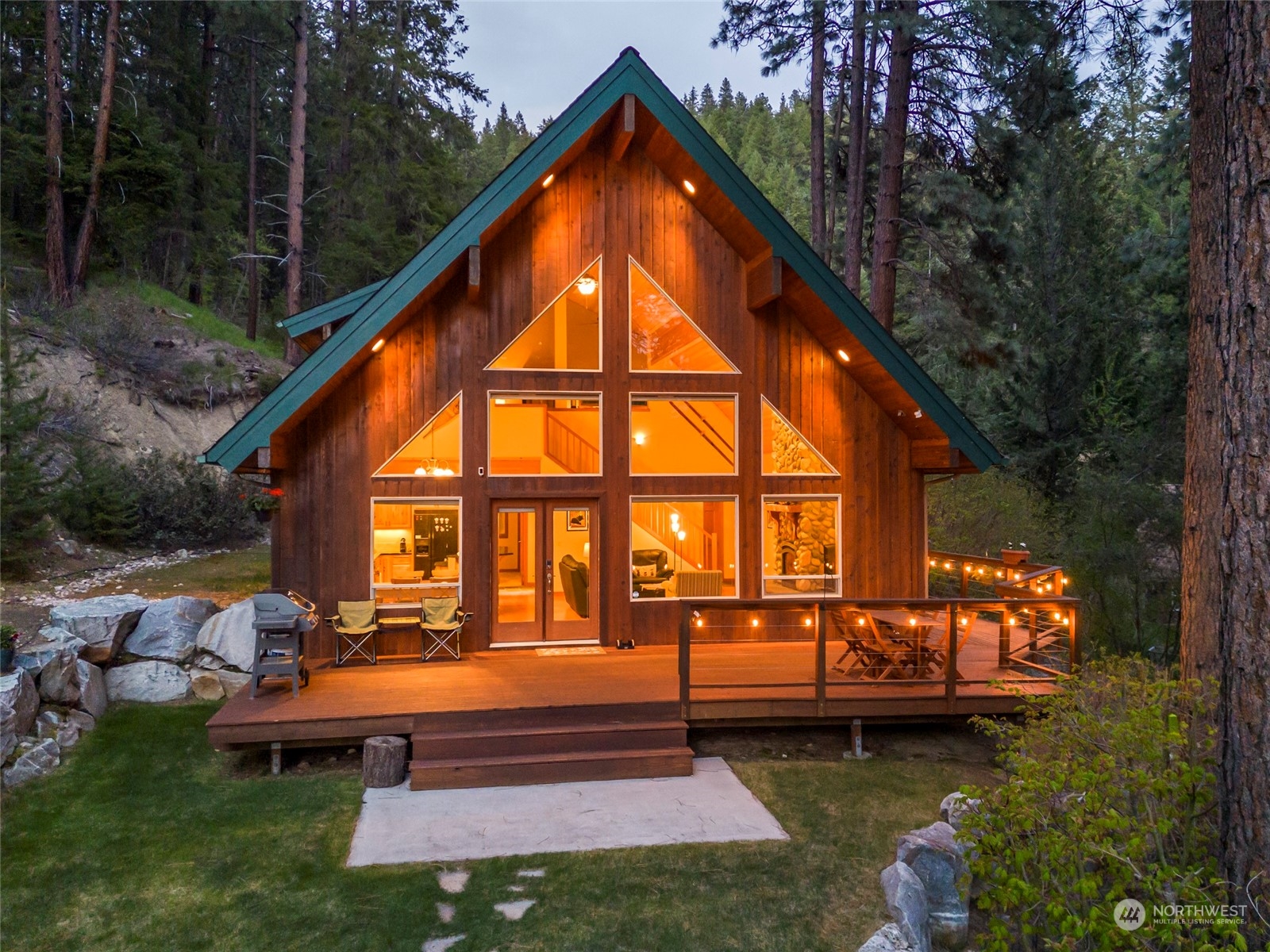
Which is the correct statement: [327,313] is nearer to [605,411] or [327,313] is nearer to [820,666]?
[605,411]

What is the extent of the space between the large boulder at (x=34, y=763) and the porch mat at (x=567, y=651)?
14.7 ft

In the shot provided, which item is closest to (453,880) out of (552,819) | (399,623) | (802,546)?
(552,819)

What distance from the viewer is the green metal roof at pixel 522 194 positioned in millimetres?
7406

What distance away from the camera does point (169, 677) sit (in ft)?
26.8

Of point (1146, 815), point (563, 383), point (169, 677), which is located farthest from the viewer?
point (563, 383)

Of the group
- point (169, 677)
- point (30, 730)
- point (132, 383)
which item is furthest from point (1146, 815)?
point (132, 383)

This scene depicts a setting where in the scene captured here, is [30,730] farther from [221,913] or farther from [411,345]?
[411,345]

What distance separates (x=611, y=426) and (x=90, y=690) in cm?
607

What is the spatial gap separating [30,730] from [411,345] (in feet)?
16.5

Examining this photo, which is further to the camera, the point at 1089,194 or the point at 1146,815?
the point at 1089,194

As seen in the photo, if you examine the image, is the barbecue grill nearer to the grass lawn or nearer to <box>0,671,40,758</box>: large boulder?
the grass lawn

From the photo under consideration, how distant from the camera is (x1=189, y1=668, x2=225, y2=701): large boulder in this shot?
8.23 metres

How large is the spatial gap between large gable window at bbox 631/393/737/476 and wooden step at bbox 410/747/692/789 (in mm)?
3637

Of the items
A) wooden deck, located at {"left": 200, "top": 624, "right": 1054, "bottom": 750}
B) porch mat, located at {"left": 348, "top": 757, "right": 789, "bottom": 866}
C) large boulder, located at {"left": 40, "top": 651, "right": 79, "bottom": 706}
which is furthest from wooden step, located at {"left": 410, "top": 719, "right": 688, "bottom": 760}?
large boulder, located at {"left": 40, "top": 651, "right": 79, "bottom": 706}
